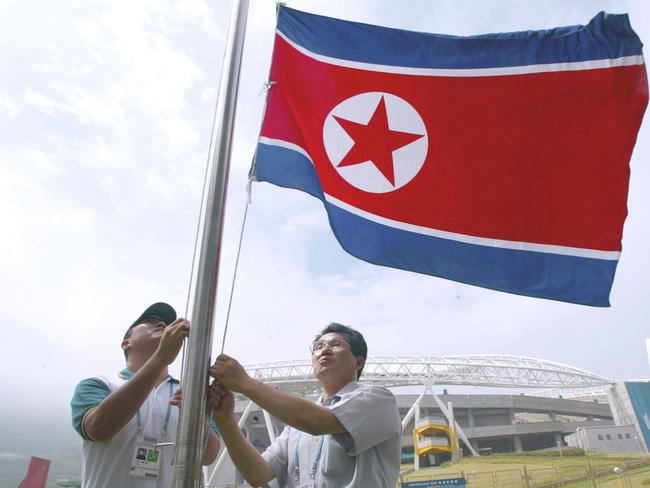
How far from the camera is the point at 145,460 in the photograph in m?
1.83

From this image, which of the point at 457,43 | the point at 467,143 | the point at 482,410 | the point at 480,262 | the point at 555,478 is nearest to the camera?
the point at 480,262

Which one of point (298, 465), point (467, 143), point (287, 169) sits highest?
point (467, 143)

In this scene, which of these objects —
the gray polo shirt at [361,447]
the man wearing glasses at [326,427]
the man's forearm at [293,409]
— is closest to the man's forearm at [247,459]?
the man wearing glasses at [326,427]

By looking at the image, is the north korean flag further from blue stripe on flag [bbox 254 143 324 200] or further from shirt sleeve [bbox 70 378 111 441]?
shirt sleeve [bbox 70 378 111 441]

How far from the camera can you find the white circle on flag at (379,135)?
10.6 ft

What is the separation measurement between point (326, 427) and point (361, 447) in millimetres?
175

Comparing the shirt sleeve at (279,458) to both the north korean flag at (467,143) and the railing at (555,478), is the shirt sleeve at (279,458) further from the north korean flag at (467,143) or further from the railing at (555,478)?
the railing at (555,478)

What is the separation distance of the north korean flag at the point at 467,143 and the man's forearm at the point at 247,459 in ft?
4.70

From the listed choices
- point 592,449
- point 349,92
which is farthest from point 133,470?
point 592,449

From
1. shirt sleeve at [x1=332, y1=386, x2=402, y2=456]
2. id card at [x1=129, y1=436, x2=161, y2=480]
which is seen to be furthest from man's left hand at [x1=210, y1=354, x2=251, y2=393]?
id card at [x1=129, y1=436, x2=161, y2=480]

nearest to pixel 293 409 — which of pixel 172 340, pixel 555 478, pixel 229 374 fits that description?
pixel 229 374

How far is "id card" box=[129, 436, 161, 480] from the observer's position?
1801mm

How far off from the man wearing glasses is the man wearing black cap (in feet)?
0.62

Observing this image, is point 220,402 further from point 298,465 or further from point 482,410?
point 482,410
